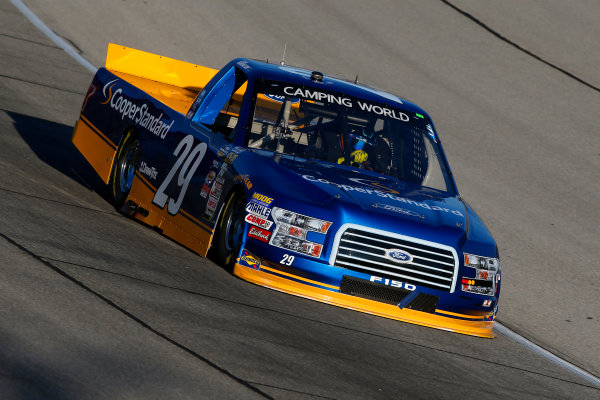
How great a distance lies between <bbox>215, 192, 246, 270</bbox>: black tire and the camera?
829 centimetres

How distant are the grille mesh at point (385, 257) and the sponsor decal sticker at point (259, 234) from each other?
0.52m

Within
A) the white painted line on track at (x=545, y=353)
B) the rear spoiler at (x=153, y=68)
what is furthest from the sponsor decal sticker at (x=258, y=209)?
the rear spoiler at (x=153, y=68)

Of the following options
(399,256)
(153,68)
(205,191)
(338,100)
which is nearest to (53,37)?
(153,68)

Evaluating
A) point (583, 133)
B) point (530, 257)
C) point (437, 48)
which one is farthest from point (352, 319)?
point (437, 48)

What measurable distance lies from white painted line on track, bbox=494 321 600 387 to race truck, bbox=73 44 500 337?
58cm

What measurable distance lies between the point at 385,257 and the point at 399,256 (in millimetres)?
98

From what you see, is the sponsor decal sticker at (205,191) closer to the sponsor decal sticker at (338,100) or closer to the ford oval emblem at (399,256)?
the sponsor decal sticker at (338,100)

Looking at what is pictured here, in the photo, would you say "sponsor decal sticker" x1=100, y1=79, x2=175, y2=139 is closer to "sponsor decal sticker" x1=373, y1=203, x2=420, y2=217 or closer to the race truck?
the race truck

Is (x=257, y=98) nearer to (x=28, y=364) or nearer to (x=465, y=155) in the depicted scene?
(x=28, y=364)

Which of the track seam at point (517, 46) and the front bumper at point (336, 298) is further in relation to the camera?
the track seam at point (517, 46)

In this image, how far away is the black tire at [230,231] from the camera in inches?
326

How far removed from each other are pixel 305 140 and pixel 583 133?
9.05 meters

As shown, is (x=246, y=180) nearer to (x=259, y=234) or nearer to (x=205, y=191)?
(x=259, y=234)

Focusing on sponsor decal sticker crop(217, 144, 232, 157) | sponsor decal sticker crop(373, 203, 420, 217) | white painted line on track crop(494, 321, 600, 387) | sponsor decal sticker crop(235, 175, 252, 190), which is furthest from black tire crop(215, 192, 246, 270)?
white painted line on track crop(494, 321, 600, 387)
